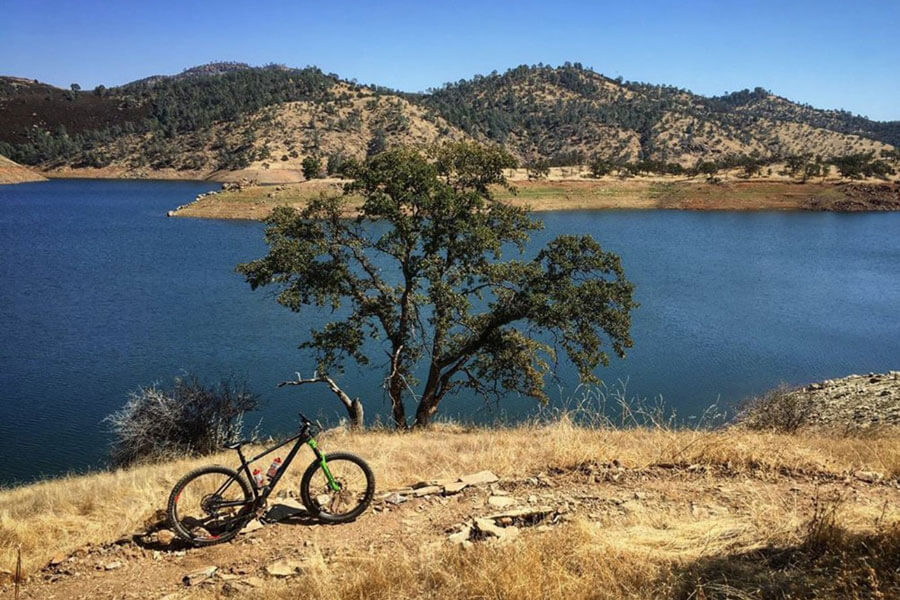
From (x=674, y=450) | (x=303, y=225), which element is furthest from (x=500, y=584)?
(x=303, y=225)

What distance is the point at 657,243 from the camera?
53562 millimetres

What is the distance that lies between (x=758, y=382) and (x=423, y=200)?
16.5 metres

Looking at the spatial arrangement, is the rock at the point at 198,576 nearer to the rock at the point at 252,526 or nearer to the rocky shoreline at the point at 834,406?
the rock at the point at 252,526

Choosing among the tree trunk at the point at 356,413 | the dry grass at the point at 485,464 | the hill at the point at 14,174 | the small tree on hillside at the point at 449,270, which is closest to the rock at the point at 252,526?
the dry grass at the point at 485,464

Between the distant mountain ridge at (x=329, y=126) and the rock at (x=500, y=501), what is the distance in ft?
332

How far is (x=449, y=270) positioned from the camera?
14.7 metres

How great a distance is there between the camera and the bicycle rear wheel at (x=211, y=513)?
20.9 ft

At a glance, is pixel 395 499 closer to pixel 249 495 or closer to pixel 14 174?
pixel 249 495

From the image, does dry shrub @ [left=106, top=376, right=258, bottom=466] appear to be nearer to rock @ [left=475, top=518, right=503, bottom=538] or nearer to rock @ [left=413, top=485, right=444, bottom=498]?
rock @ [left=413, top=485, right=444, bottom=498]

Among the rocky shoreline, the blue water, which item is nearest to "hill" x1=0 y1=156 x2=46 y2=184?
the blue water

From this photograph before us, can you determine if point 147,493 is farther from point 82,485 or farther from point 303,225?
point 303,225

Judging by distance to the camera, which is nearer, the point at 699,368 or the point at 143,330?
the point at 699,368

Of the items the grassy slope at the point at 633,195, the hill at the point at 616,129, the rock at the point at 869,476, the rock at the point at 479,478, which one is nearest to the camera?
the rock at the point at 479,478

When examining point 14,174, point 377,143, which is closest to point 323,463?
point 377,143
